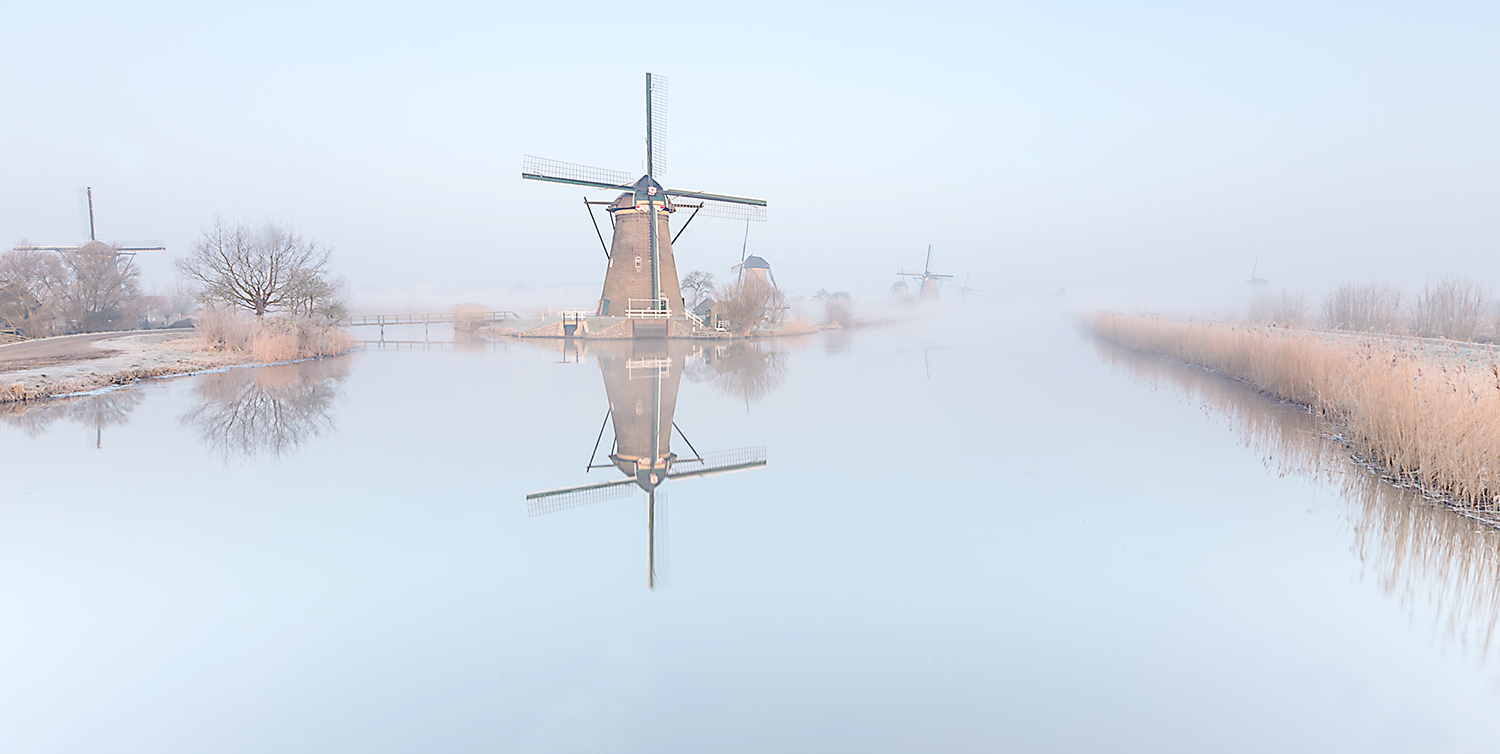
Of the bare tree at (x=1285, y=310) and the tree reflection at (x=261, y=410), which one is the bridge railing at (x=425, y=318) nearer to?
the tree reflection at (x=261, y=410)

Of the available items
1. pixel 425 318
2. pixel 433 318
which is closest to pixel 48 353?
pixel 425 318

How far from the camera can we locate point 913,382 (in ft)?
45.2

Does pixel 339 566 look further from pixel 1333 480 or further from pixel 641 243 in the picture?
pixel 641 243

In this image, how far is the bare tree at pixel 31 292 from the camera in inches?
948

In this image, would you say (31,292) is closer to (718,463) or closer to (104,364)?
(104,364)

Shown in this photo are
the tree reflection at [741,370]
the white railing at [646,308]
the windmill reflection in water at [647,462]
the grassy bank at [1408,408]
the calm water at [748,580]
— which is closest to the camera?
the calm water at [748,580]

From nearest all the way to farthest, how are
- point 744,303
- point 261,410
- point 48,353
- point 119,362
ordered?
point 261,410
point 119,362
point 48,353
point 744,303

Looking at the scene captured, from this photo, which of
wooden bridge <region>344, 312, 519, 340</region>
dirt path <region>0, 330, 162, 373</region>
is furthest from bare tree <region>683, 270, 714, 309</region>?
dirt path <region>0, 330, 162, 373</region>

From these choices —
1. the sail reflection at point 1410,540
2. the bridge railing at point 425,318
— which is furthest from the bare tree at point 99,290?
the sail reflection at point 1410,540

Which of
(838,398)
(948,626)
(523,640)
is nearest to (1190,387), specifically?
(838,398)

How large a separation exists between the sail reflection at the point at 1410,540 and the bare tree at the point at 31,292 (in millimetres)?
34926

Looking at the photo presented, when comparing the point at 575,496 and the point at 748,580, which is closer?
the point at 748,580

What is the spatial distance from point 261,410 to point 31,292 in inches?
943

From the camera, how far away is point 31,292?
81.9 ft
